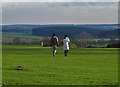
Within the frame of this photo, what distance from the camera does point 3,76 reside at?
18.0 meters

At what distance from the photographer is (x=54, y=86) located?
51.0 ft

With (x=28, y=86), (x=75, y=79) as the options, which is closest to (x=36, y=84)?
(x=28, y=86)

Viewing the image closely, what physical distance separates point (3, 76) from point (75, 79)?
3352mm

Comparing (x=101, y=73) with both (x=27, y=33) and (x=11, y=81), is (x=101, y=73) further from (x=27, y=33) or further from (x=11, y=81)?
(x=27, y=33)

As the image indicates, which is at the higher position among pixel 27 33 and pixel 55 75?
pixel 55 75

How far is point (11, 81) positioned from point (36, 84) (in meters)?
1.33

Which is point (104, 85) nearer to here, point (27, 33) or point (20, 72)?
point (20, 72)

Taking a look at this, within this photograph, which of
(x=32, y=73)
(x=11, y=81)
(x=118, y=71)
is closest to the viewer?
(x=11, y=81)

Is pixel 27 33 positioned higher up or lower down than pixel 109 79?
lower down

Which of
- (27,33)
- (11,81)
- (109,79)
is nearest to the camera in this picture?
(11,81)

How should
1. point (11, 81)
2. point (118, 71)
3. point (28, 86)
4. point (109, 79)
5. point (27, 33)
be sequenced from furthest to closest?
point (27, 33), point (118, 71), point (109, 79), point (11, 81), point (28, 86)

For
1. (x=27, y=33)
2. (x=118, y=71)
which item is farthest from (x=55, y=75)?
(x=27, y=33)

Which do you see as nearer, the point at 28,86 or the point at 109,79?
the point at 28,86

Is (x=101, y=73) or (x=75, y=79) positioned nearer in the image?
(x=75, y=79)
